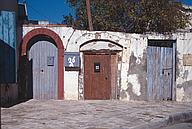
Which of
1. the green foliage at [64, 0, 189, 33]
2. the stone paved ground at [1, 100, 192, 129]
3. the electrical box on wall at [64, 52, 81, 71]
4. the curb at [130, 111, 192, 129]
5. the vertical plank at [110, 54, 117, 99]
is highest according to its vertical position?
the green foliage at [64, 0, 189, 33]

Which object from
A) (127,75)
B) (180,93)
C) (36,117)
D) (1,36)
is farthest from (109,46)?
(36,117)

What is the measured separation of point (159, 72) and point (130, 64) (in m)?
1.38

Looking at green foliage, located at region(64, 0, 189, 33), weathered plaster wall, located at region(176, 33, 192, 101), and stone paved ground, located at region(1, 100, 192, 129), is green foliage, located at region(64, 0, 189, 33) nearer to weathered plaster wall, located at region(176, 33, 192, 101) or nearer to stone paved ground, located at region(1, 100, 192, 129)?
weathered plaster wall, located at region(176, 33, 192, 101)

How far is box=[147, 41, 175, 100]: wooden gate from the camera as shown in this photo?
635 inches

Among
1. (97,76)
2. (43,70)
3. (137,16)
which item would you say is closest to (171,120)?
(97,76)

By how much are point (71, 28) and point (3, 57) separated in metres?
4.26

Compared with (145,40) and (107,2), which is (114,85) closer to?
(145,40)

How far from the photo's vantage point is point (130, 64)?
1614 cm

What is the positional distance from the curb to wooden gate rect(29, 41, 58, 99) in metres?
6.51

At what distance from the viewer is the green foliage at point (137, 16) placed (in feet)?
63.1

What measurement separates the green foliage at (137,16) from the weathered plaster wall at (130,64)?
2.60 meters

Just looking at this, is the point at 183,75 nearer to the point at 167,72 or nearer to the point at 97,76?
the point at 167,72

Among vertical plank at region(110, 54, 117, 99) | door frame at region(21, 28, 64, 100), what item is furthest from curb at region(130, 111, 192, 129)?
door frame at region(21, 28, 64, 100)

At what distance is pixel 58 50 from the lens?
16328 mm
